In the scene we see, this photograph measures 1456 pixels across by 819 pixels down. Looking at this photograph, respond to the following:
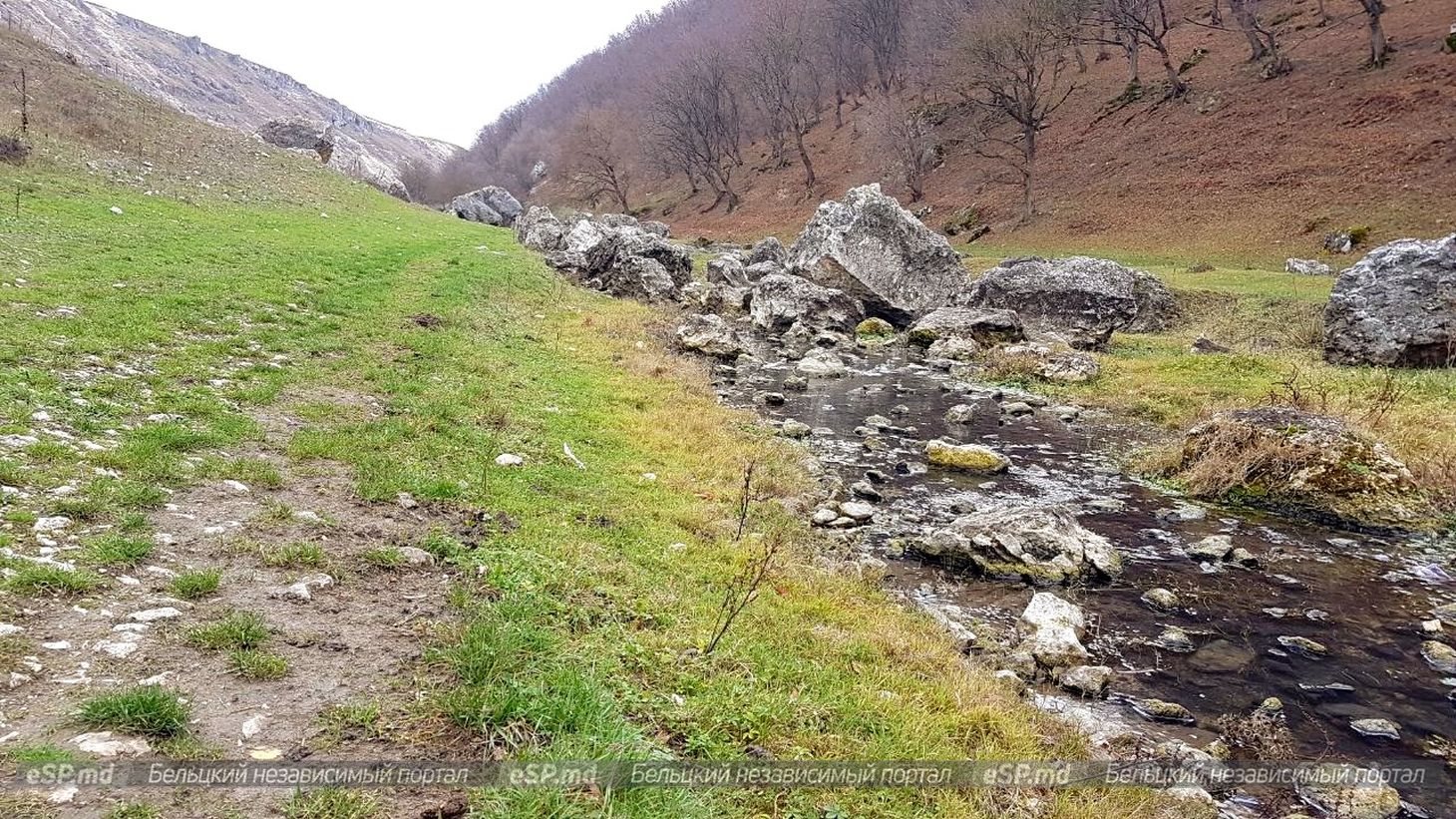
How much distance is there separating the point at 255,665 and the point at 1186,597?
29.9ft

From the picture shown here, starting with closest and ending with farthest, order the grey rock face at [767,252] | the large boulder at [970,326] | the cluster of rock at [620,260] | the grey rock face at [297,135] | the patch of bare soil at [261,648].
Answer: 1. the patch of bare soil at [261,648]
2. the large boulder at [970,326]
3. the cluster of rock at [620,260]
4. the grey rock face at [767,252]
5. the grey rock face at [297,135]

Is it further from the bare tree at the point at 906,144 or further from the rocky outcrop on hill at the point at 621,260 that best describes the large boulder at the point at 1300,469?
the bare tree at the point at 906,144

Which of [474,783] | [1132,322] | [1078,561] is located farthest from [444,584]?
[1132,322]

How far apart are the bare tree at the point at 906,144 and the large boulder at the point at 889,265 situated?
34915 mm

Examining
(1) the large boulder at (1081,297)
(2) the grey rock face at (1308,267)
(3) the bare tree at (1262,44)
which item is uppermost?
(3) the bare tree at (1262,44)

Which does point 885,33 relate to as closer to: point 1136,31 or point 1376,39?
point 1136,31

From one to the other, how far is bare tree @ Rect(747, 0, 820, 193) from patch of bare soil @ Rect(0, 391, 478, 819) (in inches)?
2947

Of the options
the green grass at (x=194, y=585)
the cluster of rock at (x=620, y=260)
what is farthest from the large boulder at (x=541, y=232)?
the green grass at (x=194, y=585)

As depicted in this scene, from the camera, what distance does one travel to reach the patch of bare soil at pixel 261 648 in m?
3.50

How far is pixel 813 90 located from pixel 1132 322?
3425 inches

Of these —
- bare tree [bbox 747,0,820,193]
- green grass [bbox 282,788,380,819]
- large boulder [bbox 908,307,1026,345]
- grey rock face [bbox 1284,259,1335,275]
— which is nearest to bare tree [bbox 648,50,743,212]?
bare tree [bbox 747,0,820,193]

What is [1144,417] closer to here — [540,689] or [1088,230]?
[540,689]

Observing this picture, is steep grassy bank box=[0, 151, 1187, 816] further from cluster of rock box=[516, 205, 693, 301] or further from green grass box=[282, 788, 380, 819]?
cluster of rock box=[516, 205, 693, 301]

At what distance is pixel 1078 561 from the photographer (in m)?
8.80
